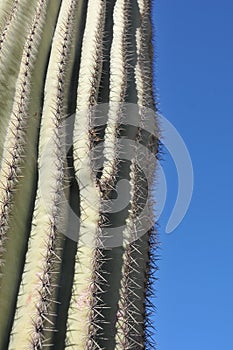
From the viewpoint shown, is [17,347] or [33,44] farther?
[33,44]

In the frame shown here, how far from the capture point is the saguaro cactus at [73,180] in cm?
226

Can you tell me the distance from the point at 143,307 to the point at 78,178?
1.81ft

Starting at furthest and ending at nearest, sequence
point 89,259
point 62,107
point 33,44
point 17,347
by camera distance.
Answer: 1. point 33,44
2. point 62,107
3. point 89,259
4. point 17,347

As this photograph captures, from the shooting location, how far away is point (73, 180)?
2596mm

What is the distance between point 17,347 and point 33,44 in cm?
142

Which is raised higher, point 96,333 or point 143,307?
point 143,307

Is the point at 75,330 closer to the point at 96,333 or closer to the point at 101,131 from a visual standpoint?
the point at 96,333

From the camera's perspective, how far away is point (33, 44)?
298cm

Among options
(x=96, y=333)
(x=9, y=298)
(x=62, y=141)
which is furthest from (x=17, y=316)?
(x=62, y=141)

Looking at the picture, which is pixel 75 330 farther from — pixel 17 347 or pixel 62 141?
pixel 62 141

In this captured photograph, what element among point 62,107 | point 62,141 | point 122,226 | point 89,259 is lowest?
point 89,259

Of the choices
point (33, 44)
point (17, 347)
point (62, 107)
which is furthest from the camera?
point (33, 44)

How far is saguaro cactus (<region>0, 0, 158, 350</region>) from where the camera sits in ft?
7.41

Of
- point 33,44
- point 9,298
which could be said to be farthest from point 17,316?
point 33,44
